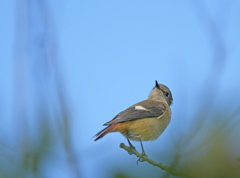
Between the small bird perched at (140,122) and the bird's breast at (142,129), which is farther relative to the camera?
the bird's breast at (142,129)

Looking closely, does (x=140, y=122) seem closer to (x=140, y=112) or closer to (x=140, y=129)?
(x=140, y=129)

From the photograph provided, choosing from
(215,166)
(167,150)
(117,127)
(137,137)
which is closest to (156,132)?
(137,137)

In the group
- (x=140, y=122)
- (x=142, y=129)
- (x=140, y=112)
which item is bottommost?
(x=142, y=129)

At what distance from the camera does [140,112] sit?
4.41m

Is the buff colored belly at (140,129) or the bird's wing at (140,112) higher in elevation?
the bird's wing at (140,112)

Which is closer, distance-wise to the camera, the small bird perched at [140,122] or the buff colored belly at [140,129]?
the small bird perched at [140,122]

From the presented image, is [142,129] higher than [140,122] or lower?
lower

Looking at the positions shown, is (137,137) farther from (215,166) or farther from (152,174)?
(215,166)

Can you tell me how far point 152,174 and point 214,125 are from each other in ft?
1.23

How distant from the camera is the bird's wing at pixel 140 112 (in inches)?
160

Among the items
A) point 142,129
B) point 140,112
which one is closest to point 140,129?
point 142,129

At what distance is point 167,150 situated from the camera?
4.77 feet

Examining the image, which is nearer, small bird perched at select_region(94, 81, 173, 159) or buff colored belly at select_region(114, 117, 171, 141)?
small bird perched at select_region(94, 81, 173, 159)

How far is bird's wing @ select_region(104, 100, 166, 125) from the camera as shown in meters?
4.07
